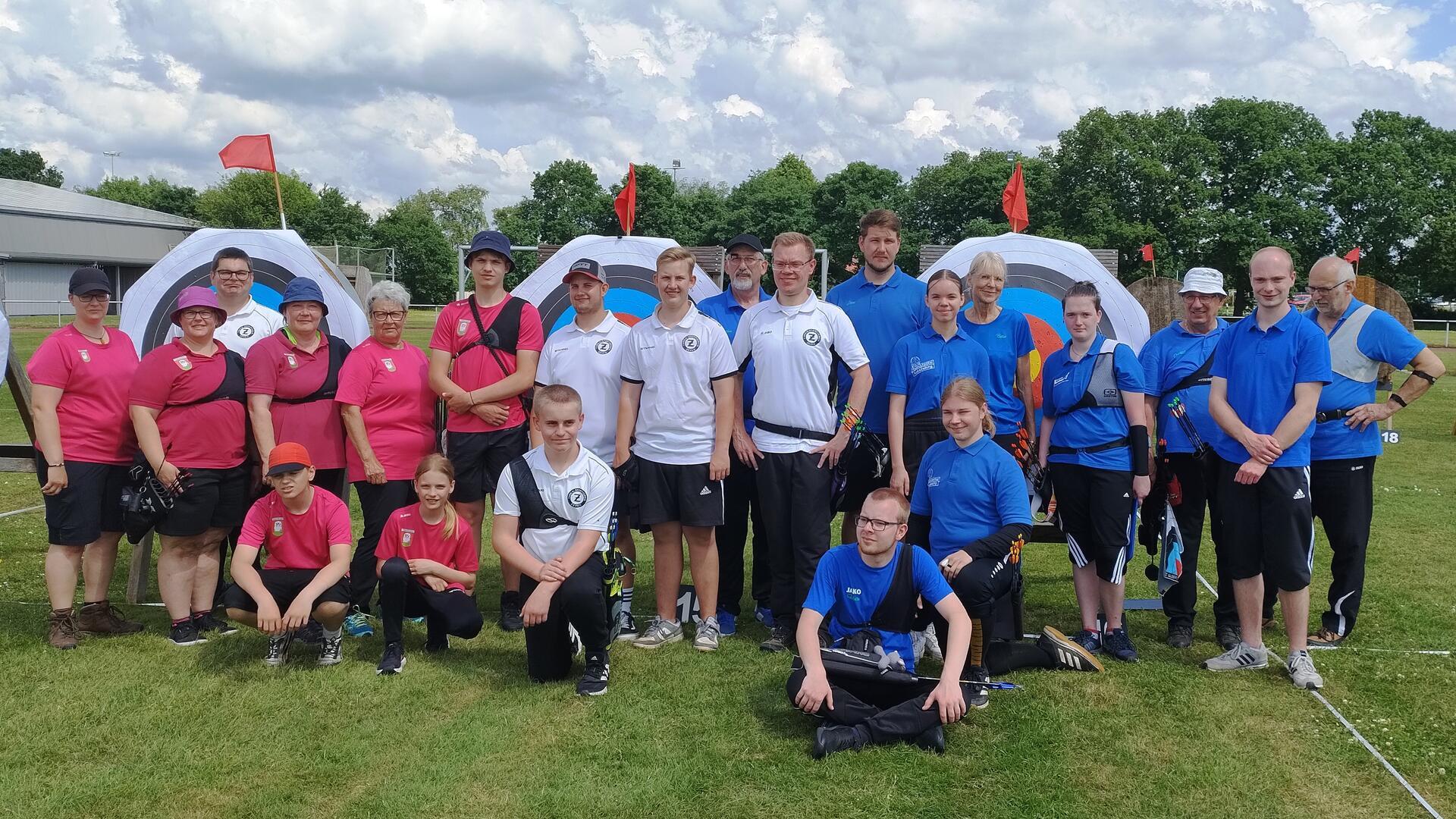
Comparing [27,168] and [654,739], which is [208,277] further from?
[27,168]

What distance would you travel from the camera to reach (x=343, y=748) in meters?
3.75

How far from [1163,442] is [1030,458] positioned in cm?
76

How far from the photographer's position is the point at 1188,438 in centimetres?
511

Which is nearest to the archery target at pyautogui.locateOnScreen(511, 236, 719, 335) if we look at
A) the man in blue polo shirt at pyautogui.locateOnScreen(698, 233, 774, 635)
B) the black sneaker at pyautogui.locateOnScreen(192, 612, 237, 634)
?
the man in blue polo shirt at pyautogui.locateOnScreen(698, 233, 774, 635)

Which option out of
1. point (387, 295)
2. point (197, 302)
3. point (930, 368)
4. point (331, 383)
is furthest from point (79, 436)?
point (930, 368)

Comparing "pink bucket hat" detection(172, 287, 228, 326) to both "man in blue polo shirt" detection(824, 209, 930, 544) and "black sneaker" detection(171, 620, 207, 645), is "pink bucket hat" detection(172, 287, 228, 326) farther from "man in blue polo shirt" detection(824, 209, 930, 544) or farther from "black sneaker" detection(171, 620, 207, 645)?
"man in blue polo shirt" detection(824, 209, 930, 544)

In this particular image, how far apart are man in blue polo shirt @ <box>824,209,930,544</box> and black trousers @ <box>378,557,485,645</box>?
196 centimetres

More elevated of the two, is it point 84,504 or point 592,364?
point 592,364

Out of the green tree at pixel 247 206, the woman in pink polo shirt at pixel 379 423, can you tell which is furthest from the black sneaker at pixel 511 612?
the green tree at pixel 247 206

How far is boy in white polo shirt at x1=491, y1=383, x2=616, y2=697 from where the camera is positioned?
4.33 meters

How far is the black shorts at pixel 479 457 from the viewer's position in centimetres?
518

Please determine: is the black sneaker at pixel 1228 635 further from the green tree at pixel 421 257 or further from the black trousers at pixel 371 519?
the green tree at pixel 421 257

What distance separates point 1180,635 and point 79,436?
18.1ft

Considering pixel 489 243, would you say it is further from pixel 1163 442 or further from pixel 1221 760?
pixel 1221 760
